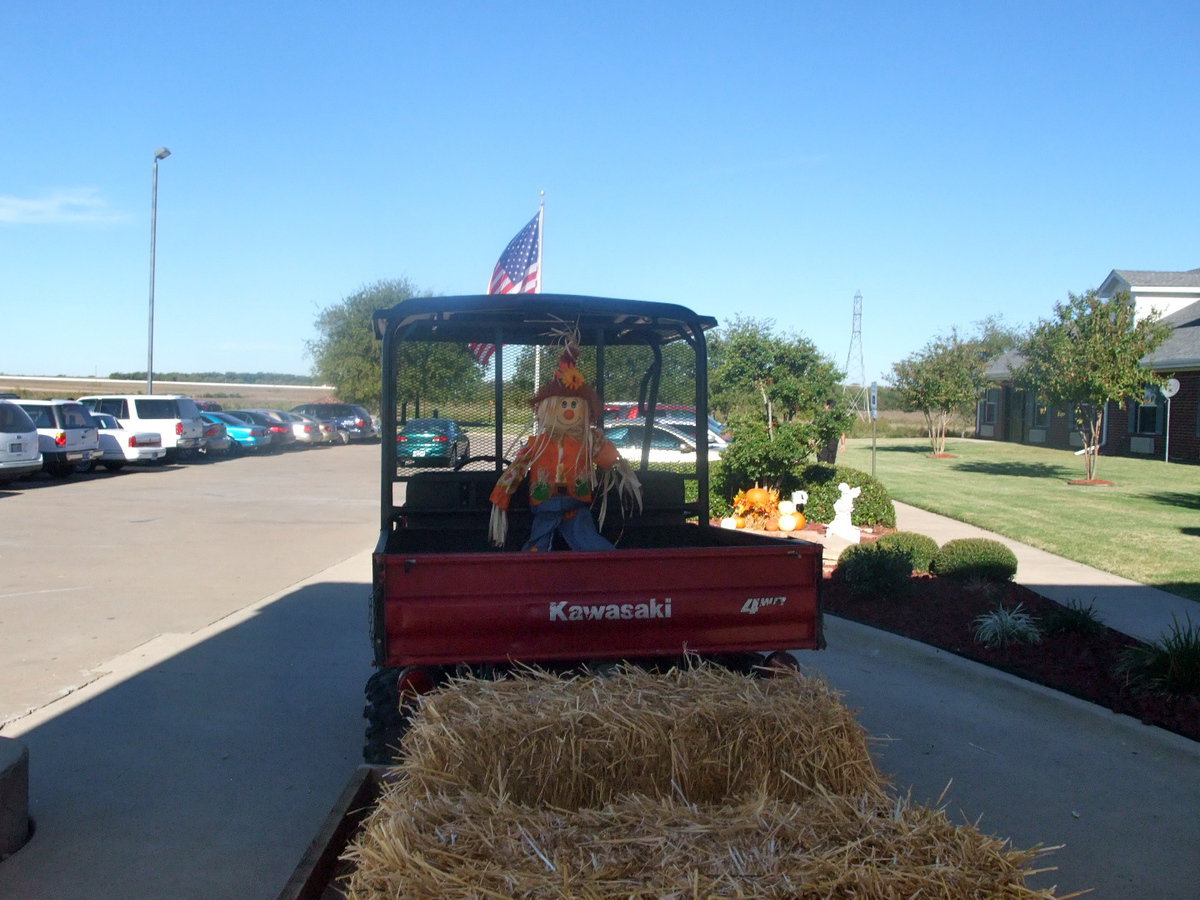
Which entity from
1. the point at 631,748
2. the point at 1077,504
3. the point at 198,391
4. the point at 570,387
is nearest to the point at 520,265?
the point at 1077,504

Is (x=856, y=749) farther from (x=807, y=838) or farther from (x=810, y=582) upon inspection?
(x=810, y=582)

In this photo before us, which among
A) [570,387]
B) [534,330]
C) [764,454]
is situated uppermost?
[534,330]

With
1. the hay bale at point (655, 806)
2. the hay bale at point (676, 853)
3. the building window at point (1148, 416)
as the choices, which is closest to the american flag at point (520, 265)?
the hay bale at point (655, 806)

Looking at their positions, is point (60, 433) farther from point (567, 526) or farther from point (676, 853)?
point (676, 853)

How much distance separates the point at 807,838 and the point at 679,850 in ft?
0.99

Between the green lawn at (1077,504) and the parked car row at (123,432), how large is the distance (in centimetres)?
1643

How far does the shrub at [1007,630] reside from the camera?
6.98m

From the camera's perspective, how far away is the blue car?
33.4m

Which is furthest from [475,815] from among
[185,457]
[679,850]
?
[185,457]

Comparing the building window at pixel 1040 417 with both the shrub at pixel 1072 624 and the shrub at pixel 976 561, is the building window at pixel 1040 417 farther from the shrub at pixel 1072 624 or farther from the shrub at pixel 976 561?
the shrub at pixel 1072 624

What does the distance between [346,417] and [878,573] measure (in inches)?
1472

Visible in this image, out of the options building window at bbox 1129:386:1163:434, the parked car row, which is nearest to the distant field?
the parked car row

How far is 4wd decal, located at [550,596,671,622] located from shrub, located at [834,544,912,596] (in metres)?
4.74

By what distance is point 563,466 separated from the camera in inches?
201
